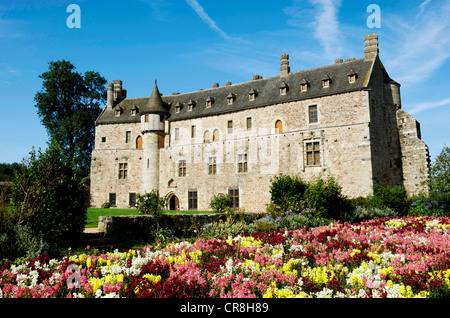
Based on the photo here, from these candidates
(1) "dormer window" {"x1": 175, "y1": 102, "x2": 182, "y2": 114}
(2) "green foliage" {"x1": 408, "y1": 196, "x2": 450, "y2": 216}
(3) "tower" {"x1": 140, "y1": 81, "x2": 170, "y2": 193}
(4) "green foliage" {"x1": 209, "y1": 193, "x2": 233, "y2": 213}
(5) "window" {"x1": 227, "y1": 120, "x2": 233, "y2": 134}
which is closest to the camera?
(2) "green foliage" {"x1": 408, "y1": 196, "x2": 450, "y2": 216}

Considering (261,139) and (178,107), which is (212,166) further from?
(178,107)

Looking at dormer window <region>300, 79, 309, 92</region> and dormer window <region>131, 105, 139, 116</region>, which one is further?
dormer window <region>131, 105, 139, 116</region>

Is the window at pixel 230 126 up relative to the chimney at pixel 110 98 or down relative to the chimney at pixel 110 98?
down

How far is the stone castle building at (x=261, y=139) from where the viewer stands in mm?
23406

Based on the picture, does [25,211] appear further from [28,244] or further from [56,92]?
[56,92]

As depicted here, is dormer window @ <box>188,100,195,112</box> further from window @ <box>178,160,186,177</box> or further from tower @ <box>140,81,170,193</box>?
window @ <box>178,160,186,177</box>

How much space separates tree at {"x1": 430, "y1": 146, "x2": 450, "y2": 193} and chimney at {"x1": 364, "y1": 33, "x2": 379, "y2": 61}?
31.6 ft

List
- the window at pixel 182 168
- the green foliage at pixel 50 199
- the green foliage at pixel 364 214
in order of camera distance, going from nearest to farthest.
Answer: the green foliage at pixel 50 199 < the green foliage at pixel 364 214 < the window at pixel 182 168

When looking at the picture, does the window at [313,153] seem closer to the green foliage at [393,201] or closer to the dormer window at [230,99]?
the green foliage at [393,201]

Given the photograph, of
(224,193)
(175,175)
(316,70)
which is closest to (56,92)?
(175,175)

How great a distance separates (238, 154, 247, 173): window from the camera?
27.1 m

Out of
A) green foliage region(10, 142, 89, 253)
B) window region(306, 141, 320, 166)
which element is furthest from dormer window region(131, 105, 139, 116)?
green foliage region(10, 142, 89, 253)

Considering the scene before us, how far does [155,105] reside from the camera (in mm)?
31562

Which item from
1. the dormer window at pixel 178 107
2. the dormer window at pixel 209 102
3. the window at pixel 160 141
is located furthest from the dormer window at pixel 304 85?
the window at pixel 160 141
